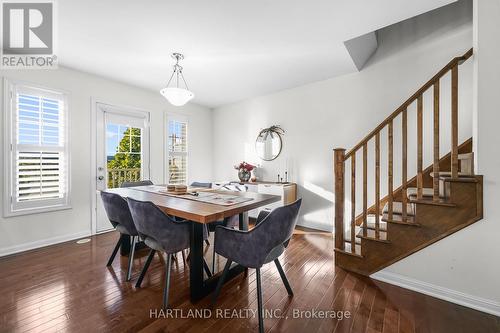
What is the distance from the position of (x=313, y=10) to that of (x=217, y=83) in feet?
7.01

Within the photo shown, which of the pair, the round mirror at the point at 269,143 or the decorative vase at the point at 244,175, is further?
the decorative vase at the point at 244,175

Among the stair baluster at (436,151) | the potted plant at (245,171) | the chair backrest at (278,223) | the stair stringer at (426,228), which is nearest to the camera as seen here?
the chair backrest at (278,223)

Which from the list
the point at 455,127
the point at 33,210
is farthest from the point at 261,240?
the point at 33,210

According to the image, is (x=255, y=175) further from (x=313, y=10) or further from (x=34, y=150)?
(x=34, y=150)

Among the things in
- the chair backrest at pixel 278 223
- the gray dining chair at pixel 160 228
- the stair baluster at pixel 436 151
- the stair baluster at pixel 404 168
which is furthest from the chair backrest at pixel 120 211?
the stair baluster at pixel 436 151

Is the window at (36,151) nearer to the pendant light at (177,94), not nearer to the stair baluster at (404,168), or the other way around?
the pendant light at (177,94)

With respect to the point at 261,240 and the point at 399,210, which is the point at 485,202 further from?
the point at 261,240

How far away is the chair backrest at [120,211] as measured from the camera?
6.81 feet

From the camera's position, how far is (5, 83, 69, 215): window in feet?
9.10

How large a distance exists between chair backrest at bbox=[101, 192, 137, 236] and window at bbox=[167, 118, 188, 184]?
2.33m

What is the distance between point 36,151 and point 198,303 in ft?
9.80

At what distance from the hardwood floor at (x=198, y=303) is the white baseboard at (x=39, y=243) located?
27 centimetres

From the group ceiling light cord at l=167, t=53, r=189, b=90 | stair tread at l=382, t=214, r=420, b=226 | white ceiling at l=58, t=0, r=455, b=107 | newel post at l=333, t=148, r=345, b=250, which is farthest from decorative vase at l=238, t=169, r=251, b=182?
stair tread at l=382, t=214, r=420, b=226

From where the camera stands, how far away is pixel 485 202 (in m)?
1.70
